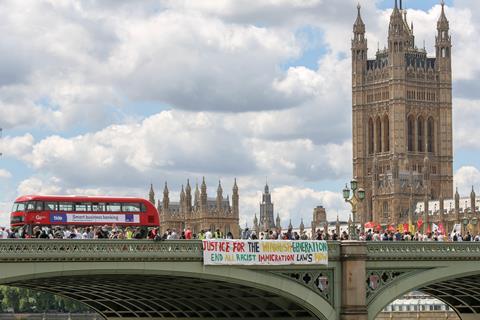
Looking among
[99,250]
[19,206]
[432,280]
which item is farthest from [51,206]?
[432,280]

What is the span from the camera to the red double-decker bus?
73250 millimetres

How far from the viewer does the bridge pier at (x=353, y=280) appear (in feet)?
203

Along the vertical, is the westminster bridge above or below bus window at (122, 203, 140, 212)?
below

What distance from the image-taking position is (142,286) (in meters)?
66.5

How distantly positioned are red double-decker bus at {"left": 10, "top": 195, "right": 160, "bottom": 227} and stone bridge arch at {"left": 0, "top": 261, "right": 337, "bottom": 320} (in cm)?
407

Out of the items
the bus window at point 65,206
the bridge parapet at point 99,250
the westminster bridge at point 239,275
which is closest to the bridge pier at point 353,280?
the westminster bridge at point 239,275

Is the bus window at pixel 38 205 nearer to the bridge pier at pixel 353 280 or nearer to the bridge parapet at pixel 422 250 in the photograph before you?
the bridge pier at pixel 353 280

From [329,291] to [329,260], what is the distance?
150cm

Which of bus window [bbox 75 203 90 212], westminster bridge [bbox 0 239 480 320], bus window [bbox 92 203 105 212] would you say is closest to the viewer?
westminster bridge [bbox 0 239 480 320]

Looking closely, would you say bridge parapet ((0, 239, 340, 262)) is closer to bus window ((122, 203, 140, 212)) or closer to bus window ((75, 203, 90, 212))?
bus window ((75, 203, 90, 212))

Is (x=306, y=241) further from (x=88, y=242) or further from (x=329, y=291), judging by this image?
(x=88, y=242)

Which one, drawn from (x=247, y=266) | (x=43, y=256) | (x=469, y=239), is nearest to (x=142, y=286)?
(x=247, y=266)

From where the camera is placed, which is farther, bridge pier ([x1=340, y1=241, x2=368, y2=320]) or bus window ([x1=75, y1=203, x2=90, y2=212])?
bus window ([x1=75, y1=203, x2=90, y2=212])

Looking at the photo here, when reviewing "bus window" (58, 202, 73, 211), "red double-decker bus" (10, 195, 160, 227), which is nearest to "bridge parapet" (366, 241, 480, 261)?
"red double-decker bus" (10, 195, 160, 227)
